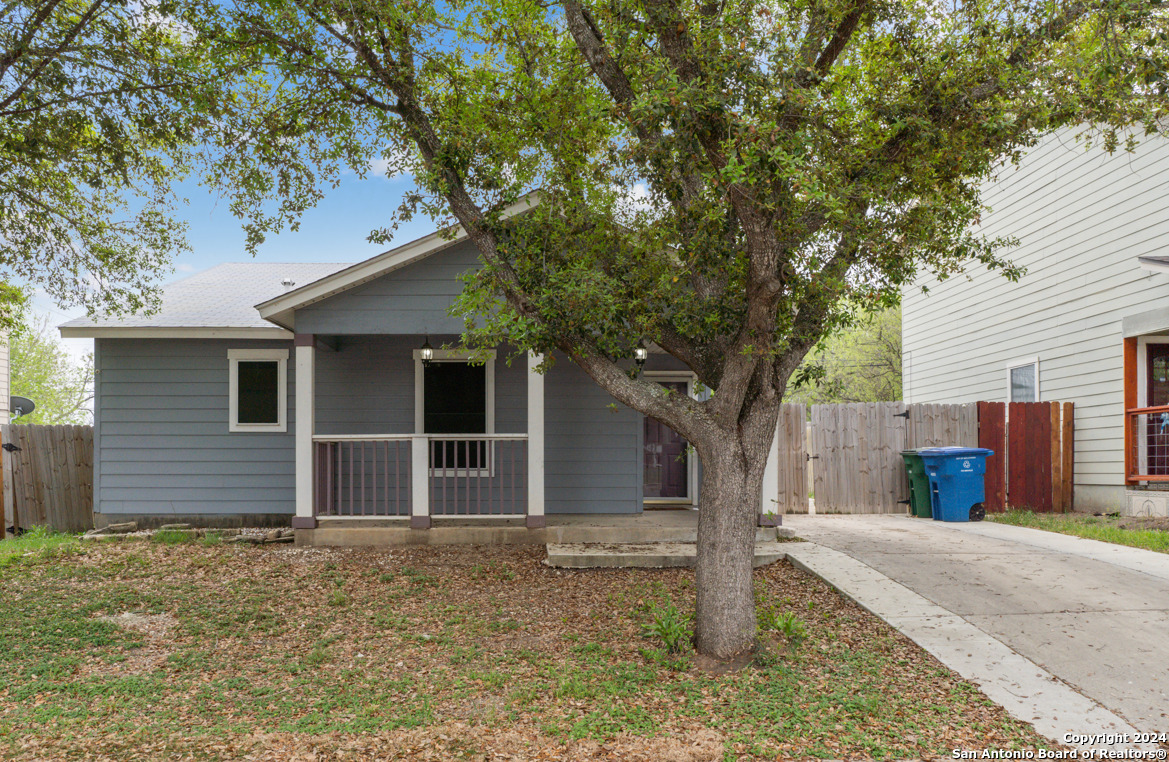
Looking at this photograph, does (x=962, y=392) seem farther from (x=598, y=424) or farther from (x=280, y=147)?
(x=280, y=147)

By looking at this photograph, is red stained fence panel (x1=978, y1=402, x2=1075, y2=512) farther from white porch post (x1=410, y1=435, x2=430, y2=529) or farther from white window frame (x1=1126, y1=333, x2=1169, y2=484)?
white porch post (x1=410, y1=435, x2=430, y2=529)

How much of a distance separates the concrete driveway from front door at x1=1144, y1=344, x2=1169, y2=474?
2.47 m

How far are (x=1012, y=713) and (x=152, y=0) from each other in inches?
349

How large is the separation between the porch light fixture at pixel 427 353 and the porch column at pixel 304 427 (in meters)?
1.29

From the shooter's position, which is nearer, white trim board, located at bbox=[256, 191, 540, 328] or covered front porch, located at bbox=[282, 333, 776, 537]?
white trim board, located at bbox=[256, 191, 540, 328]

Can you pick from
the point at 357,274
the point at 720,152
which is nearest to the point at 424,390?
the point at 357,274

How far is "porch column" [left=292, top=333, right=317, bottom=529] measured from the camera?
8609mm

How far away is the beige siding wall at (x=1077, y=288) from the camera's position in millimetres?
10109

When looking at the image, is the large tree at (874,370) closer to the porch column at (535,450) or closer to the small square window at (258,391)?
the porch column at (535,450)

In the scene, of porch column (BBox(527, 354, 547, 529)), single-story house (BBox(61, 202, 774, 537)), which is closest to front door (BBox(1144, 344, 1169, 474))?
single-story house (BBox(61, 202, 774, 537))

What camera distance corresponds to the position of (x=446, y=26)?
6367mm

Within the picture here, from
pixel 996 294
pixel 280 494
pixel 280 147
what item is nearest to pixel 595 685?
pixel 280 147

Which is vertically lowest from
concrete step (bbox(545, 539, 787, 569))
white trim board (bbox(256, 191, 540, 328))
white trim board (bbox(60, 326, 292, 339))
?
concrete step (bbox(545, 539, 787, 569))

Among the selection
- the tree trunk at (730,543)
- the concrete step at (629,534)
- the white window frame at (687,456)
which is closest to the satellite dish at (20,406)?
the concrete step at (629,534)
